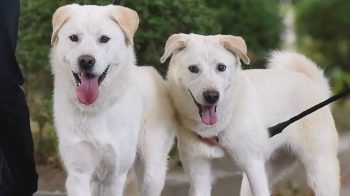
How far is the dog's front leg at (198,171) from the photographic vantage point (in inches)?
165

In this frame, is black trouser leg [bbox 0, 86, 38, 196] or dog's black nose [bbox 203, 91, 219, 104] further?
black trouser leg [bbox 0, 86, 38, 196]

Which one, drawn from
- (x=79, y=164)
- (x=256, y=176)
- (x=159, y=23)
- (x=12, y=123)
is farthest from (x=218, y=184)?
(x=79, y=164)

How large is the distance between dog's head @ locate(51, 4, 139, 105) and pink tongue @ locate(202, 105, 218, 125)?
0.58m

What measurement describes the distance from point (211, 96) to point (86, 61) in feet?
2.58

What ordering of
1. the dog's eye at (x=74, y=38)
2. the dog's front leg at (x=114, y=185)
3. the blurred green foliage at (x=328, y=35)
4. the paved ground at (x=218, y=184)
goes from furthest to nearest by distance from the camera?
the blurred green foliage at (x=328, y=35) → the paved ground at (x=218, y=184) → the dog's front leg at (x=114, y=185) → the dog's eye at (x=74, y=38)

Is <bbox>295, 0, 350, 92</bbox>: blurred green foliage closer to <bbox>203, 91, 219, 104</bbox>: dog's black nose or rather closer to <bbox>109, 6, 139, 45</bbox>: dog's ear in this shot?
<bbox>203, 91, 219, 104</bbox>: dog's black nose

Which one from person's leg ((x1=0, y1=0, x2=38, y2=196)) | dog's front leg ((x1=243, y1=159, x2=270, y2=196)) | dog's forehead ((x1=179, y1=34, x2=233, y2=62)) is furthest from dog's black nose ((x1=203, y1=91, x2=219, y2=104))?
person's leg ((x1=0, y1=0, x2=38, y2=196))

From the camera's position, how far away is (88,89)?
357cm

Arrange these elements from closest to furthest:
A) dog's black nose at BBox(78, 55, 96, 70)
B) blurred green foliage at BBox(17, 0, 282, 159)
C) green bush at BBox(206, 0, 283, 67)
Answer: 1. dog's black nose at BBox(78, 55, 96, 70)
2. blurred green foliage at BBox(17, 0, 282, 159)
3. green bush at BBox(206, 0, 283, 67)

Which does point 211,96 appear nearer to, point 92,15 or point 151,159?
point 151,159

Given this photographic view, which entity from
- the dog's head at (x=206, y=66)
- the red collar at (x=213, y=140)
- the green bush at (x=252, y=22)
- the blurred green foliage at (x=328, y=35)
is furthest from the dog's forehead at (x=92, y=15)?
the blurred green foliage at (x=328, y=35)

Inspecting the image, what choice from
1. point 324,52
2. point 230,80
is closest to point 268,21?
point 324,52

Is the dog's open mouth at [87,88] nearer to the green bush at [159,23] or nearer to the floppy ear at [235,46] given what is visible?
the floppy ear at [235,46]

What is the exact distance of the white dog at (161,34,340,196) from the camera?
13.1 feet
